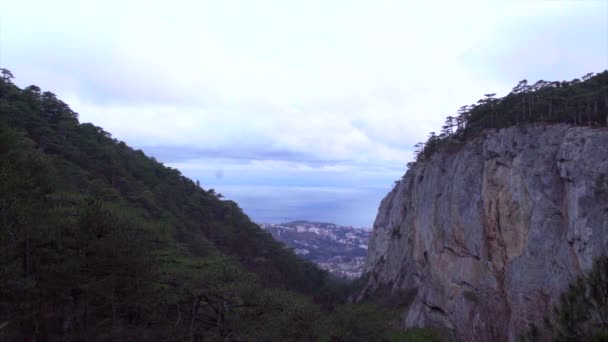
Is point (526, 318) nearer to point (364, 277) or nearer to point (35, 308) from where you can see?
point (35, 308)

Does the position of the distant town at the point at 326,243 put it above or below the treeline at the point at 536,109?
below

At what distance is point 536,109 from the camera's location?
24344 millimetres

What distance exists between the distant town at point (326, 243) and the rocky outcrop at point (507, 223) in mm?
50249

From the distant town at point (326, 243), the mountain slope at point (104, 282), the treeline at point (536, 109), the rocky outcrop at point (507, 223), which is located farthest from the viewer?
the distant town at point (326, 243)

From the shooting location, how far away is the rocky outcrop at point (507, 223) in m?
17.9

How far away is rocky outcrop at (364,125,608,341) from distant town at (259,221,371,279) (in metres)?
50.2

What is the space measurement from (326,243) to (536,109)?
83530 millimetres

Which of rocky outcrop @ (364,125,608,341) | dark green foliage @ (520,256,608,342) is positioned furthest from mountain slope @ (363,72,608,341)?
dark green foliage @ (520,256,608,342)

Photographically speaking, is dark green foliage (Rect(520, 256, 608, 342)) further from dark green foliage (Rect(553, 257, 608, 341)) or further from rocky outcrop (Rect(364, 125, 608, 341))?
Answer: rocky outcrop (Rect(364, 125, 608, 341))

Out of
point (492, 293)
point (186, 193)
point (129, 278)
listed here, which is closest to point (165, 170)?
point (186, 193)

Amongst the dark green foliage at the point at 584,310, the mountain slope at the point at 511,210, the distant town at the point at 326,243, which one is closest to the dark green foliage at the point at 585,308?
the dark green foliage at the point at 584,310

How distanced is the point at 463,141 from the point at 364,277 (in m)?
21.9

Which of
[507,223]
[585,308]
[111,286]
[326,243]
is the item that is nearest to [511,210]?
[507,223]

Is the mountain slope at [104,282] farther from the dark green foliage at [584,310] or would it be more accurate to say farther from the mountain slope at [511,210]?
the dark green foliage at [584,310]
